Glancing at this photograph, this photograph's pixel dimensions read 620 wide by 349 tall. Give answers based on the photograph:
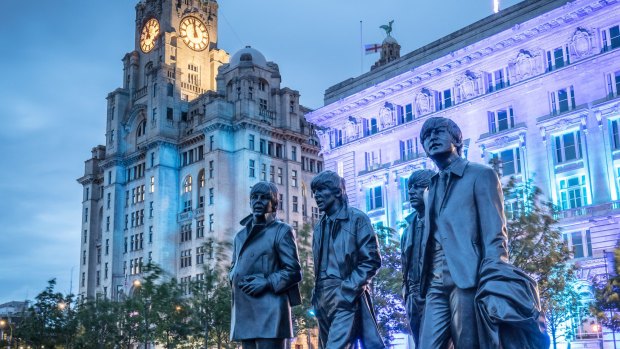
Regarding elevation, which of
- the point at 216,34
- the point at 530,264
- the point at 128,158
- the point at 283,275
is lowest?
the point at 283,275

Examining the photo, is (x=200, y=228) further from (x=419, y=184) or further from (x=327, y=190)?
(x=327, y=190)

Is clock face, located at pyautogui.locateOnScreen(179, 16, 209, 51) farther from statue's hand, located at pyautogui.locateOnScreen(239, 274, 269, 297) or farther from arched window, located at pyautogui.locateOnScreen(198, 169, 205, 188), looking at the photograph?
statue's hand, located at pyautogui.locateOnScreen(239, 274, 269, 297)

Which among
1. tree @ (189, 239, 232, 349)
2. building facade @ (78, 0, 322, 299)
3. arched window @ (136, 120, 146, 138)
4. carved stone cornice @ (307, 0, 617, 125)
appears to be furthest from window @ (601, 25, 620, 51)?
arched window @ (136, 120, 146, 138)

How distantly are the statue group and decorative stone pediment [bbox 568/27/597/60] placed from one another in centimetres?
3724

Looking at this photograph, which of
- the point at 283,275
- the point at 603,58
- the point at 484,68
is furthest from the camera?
the point at 484,68

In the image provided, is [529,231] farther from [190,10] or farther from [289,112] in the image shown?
[190,10]

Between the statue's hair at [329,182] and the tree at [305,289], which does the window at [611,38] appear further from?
the statue's hair at [329,182]

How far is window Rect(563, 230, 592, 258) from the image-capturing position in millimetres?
42188

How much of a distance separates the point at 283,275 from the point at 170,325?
128ft

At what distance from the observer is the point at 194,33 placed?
96875mm

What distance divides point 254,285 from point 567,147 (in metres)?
39.1

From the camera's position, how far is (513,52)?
158 ft

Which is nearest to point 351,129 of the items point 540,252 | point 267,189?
point 540,252

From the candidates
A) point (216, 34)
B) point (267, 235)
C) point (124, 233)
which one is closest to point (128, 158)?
point (124, 233)
